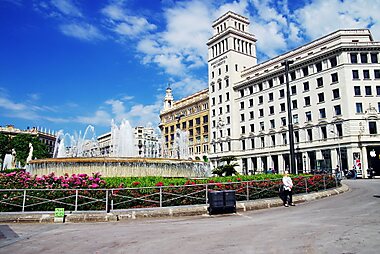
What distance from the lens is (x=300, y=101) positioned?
5688cm

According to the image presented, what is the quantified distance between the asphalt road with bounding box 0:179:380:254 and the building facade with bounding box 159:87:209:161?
63213mm

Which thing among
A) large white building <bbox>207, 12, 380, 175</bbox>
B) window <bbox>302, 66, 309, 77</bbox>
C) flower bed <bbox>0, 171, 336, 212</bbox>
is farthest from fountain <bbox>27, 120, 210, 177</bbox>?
window <bbox>302, 66, 309, 77</bbox>

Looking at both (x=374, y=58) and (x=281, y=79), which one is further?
(x=281, y=79)

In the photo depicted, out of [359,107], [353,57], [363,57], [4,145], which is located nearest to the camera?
[359,107]

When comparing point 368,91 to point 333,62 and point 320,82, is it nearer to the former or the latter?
point 333,62

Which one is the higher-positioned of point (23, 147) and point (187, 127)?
point (187, 127)

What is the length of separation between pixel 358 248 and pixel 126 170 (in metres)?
15.3

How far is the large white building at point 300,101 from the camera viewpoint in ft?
157

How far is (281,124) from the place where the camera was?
59625 mm

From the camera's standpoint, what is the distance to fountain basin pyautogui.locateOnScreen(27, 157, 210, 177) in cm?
1934

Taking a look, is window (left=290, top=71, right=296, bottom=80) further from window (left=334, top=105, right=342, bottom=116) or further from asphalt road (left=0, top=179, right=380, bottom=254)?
asphalt road (left=0, top=179, right=380, bottom=254)

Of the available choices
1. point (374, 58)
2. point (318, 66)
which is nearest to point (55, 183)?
point (318, 66)

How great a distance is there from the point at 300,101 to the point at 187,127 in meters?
37.9

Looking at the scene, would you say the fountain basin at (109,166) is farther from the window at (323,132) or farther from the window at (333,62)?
the window at (333,62)
